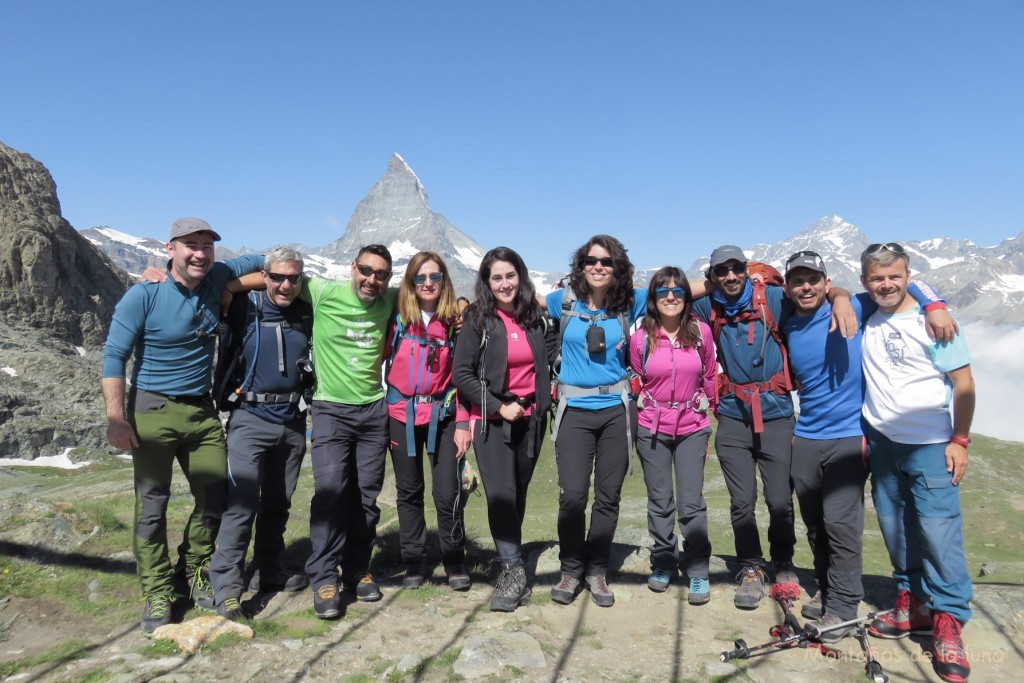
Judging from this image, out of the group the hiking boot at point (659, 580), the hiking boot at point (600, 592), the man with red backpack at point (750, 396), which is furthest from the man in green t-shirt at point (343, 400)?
the man with red backpack at point (750, 396)

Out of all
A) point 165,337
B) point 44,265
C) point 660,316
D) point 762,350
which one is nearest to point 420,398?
point 165,337

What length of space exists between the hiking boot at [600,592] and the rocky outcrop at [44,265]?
16919 centimetres

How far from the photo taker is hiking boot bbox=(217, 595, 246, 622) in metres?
7.83

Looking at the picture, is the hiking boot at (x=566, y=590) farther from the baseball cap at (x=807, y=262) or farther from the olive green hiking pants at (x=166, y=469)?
the baseball cap at (x=807, y=262)

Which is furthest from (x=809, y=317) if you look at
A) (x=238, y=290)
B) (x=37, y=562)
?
(x=37, y=562)

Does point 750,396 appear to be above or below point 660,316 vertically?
below

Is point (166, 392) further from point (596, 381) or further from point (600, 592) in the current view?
point (600, 592)

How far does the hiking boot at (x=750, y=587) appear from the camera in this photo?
8.62m

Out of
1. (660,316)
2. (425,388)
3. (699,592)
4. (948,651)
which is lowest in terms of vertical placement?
(699,592)

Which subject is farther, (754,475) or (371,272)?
(754,475)

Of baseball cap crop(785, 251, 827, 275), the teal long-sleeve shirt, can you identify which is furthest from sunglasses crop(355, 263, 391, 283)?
baseball cap crop(785, 251, 827, 275)

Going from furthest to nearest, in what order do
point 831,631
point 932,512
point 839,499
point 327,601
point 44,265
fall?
point 44,265
point 327,601
point 839,499
point 831,631
point 932,512

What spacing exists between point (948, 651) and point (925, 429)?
2.49 m

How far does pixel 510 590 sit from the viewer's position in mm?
8586
